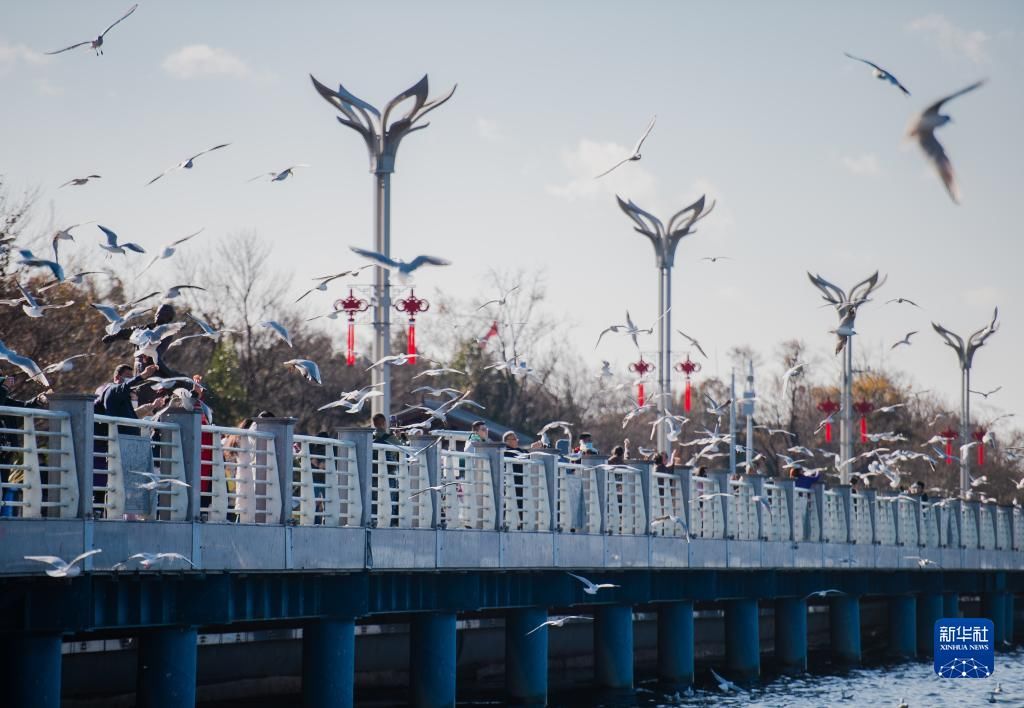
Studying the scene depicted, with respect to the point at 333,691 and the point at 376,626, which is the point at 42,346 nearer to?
the point at 376,626

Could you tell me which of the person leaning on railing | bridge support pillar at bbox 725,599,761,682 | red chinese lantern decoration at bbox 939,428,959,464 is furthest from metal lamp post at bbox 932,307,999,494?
the person leaning on railing

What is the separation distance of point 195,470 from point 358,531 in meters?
3.88

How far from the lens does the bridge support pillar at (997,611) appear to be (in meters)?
57.0

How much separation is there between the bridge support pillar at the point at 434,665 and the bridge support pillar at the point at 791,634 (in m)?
17.5

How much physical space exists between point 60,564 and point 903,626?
36.8 meters

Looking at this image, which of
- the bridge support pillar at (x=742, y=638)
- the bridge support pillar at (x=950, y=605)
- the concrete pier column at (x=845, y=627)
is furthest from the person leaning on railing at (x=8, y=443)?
the bridge support pillar at (x=950, y=605)

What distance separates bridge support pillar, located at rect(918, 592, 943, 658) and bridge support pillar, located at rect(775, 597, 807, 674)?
8.49 metres

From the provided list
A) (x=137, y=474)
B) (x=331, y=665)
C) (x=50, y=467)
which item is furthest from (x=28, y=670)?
(x=331, y=665)

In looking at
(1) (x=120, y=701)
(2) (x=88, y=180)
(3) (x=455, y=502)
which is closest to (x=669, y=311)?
(3) (x=455, y=502)

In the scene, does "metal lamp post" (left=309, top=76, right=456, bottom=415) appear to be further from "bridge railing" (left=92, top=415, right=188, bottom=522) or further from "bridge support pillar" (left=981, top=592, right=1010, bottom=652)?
"bridge support pillar" (left=981, top=592, right=1010, bottom=652)

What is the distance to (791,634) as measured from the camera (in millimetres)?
43156

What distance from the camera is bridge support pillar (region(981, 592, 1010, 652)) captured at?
5699cm

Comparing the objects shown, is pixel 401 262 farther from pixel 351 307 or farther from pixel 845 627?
pixel 845 627

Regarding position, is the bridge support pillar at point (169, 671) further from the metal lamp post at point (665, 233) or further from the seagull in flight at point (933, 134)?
the metal lamp post at point (665, 233)
